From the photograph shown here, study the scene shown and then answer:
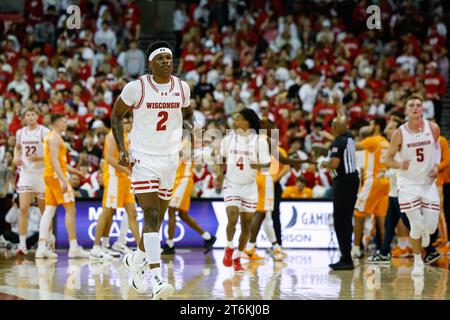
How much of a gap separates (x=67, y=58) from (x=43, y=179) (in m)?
9.16

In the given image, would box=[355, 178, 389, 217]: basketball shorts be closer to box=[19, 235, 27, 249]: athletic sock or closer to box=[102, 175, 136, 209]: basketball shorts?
box=[102, 175, 136, 209]: basketball shorts

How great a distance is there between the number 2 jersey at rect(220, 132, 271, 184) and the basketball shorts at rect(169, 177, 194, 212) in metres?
2.14

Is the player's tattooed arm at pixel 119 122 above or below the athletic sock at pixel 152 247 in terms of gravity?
above

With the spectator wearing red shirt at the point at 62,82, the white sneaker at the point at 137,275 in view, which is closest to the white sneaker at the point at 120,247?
the white sneaker at the point at 137,275

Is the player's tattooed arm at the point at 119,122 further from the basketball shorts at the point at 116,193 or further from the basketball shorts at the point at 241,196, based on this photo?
the basketball shorts at the point at 116,193

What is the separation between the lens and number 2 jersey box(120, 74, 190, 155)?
9109 mm

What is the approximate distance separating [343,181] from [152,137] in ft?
14.9

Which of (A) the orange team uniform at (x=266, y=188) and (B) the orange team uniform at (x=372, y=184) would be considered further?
(B) the orange team uniform at (x=372, y=184)

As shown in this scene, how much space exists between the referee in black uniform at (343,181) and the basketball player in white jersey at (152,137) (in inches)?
162

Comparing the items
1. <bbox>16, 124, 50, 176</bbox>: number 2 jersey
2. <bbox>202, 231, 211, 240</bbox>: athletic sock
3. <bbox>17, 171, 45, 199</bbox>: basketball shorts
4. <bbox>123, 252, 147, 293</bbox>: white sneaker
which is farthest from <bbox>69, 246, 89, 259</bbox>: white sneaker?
<bbox>123, 252, 147, 293</bbox>: white sneaker

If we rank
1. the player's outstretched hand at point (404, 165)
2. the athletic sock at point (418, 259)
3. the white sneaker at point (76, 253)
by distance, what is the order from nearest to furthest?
the player's outstretched hand at point (404, 165) < the athletic sock at point (418, 259) < the white sneaker at point (76, 253)

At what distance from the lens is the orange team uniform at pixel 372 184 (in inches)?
579
